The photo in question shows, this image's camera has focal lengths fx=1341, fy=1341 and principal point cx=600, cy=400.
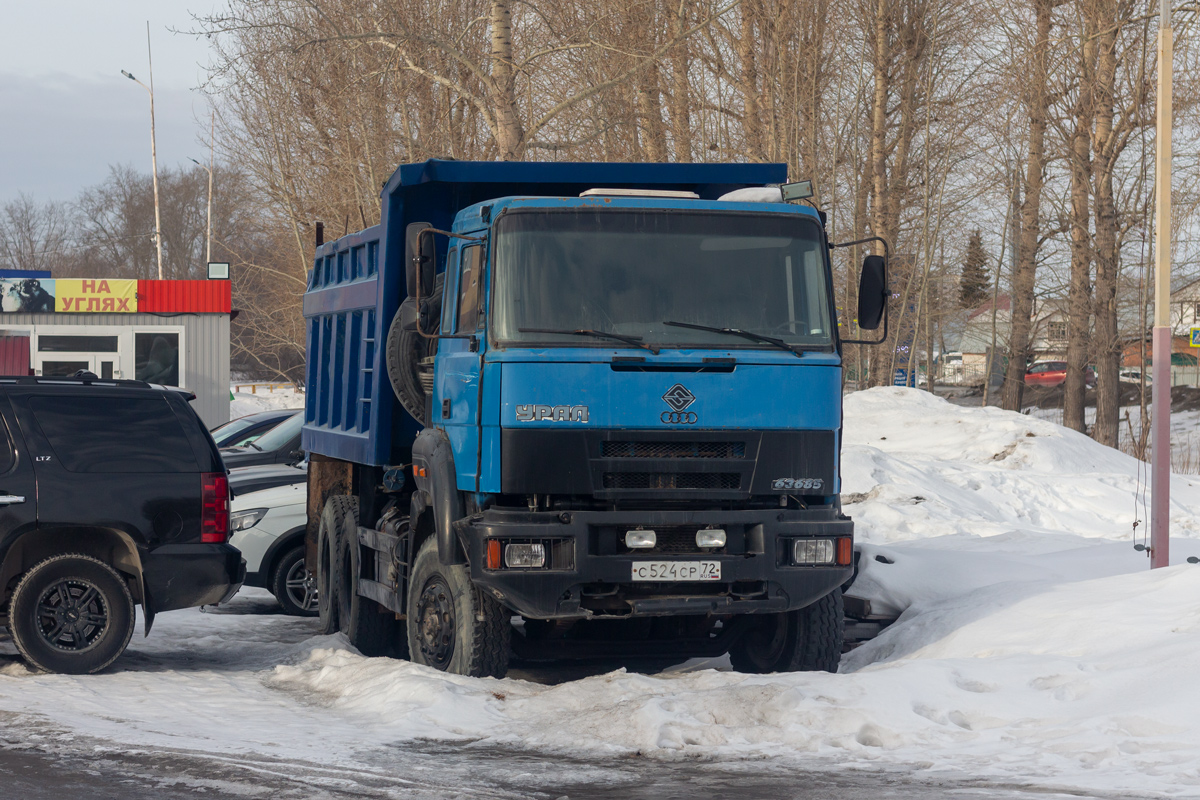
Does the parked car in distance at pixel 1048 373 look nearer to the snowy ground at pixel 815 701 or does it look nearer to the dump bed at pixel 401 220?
the snowy ground at pixel 815 701

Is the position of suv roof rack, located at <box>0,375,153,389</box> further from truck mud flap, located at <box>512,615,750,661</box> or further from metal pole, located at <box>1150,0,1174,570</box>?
metal pole, located at <box>1150,0,1174,570</box>

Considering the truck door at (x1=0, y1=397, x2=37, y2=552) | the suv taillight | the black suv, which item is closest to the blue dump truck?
the suv taillight

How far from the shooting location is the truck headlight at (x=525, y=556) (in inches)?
285

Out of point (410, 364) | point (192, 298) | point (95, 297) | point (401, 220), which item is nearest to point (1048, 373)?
point (192, 298)

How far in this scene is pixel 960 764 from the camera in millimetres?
5816

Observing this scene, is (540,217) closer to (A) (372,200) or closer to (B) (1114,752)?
A: (B) (1114,752)

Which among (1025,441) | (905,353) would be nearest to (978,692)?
(1025,441)

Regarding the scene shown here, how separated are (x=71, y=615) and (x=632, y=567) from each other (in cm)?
366

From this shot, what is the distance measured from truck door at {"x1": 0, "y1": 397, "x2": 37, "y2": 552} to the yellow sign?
2443 centimetres

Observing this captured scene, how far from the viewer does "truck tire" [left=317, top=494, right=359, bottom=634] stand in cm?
1069

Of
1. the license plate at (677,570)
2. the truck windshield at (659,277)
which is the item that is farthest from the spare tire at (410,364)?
the license plate at (677,570)

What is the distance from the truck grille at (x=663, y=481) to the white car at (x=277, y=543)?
525 centimetres

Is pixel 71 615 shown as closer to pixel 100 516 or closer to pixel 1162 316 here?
pixel 100 516

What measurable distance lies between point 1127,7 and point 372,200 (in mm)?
14861
